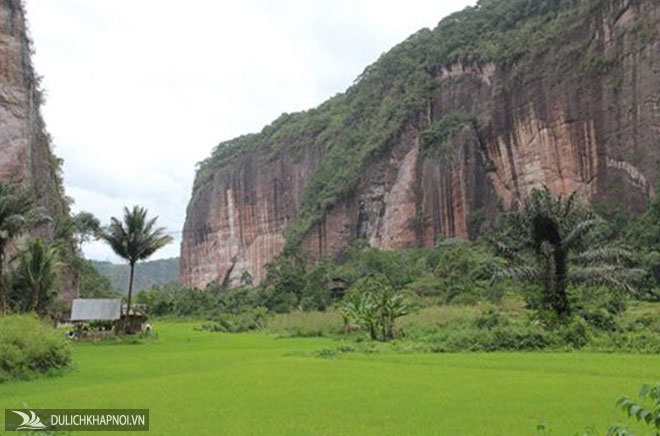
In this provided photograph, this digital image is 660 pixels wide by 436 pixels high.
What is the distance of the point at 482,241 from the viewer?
168 feet

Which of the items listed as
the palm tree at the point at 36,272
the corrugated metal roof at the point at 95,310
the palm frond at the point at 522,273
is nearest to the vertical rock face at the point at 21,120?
the palm tree at the point at 36,272

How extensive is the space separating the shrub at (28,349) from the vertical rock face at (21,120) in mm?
21856

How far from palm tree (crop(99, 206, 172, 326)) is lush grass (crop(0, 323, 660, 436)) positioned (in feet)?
39.4

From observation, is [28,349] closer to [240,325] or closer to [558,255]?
[558,255]

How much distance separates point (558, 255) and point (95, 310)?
68.6ft

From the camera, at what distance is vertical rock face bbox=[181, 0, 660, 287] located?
44.0 m

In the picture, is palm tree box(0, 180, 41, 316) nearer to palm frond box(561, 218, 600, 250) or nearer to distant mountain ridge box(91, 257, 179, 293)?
palm frond box(561, 218, 600, 250)

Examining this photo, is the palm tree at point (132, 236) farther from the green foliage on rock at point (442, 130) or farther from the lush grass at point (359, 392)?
the green foliage on rock at point (442, 130)

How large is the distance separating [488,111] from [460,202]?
8.51 metres

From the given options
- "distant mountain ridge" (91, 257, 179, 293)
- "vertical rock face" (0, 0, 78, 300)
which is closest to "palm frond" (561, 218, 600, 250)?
"vertical rock face" (0, 0, 78, 300)

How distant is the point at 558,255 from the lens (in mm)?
21531

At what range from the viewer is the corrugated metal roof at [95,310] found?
30719 mm

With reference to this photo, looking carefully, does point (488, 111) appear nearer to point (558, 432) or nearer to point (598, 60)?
point (598, 60)

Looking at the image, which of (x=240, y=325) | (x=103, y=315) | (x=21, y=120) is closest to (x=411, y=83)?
(x=240, y=325)
